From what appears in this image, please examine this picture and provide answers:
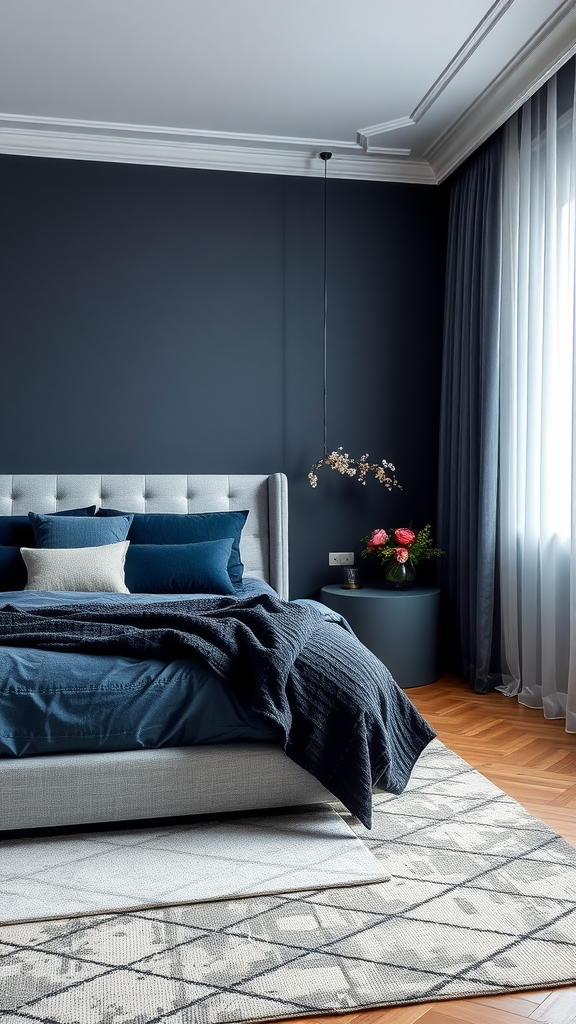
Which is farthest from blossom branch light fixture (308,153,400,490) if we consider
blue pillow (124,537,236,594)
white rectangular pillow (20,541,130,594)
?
white rectangular pillow (20,541,130,594)

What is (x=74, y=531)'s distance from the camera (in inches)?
153

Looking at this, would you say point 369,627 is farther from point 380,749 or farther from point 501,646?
point 380,749

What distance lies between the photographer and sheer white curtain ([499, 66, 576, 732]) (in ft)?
11.8

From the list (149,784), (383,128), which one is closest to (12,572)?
(149,784)

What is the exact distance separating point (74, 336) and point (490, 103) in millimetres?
2415

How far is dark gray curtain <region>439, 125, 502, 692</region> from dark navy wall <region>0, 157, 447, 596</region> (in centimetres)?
25

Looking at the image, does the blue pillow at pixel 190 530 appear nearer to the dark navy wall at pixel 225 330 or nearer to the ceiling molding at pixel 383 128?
the dark navy wall at pixel 225 330

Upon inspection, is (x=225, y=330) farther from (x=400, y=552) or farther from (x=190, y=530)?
(x=400, y=552)

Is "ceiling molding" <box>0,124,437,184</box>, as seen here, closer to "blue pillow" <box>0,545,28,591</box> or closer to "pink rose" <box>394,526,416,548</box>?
"pink rose" <box>394,526,416,548</box>

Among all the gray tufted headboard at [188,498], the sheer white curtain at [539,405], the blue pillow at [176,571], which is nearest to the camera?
the sheer white curtain at [539,405]

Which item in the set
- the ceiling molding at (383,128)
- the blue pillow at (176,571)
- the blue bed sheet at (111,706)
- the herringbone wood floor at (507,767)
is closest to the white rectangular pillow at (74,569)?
the blue pillow at (176,571)

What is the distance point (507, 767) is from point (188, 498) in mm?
2247

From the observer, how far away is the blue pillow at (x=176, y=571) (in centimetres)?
381

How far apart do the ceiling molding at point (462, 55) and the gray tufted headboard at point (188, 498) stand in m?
2.00
